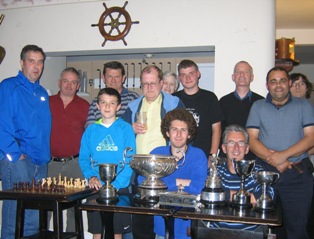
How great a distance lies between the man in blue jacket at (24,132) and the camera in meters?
3.19

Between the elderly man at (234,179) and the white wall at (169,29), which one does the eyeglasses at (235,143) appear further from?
the white wall at (169,29)

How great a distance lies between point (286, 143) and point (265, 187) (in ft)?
3.57

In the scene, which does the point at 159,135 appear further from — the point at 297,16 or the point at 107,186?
the point at 297,16

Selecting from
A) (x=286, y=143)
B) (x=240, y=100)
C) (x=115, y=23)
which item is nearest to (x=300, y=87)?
(x=240, y=100)

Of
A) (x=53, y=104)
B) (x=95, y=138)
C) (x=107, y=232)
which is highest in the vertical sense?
(x=53, y=104)

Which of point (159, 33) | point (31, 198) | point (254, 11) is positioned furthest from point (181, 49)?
point (31, 198)

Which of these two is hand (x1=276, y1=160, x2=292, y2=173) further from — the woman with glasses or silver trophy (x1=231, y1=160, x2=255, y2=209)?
the woman with glasses

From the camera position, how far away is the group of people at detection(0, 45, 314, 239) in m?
2.78

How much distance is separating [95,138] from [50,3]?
2638mm

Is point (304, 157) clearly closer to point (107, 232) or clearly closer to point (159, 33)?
point (107, 232)

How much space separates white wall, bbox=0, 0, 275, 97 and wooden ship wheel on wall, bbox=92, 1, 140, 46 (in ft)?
0.19

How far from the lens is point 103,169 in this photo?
2.57 m

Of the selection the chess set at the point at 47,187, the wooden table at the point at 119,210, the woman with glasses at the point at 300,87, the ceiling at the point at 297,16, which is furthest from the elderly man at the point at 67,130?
the ceiling at the point at 297,16

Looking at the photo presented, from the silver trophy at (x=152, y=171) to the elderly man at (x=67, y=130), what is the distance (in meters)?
1.51
